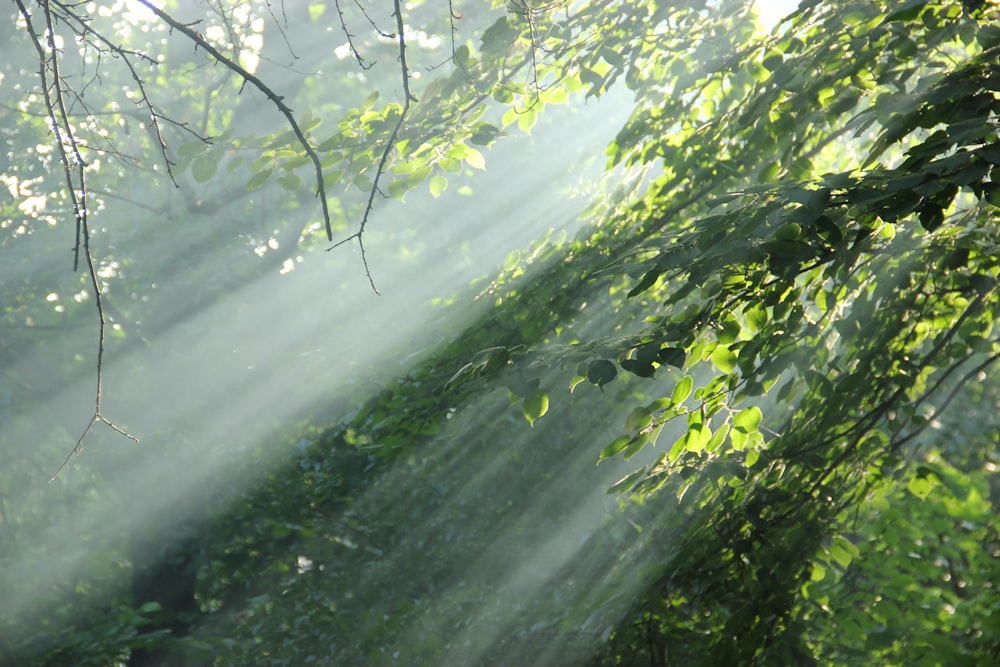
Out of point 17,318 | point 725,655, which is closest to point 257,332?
point 17,318

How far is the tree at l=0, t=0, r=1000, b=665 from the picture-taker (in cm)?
202

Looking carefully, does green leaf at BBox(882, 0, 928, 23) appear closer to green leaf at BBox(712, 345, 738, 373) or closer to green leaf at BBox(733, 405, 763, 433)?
green leaf at BBox(712, 345, 738, 373)

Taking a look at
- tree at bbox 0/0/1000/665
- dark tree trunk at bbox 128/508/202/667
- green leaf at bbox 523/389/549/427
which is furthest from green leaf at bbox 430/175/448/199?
dark tree trunk at bbox 128/508/202/667

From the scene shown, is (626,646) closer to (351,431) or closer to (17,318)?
(351,431)

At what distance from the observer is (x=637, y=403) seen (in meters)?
5.44

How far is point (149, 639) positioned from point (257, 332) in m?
4.09

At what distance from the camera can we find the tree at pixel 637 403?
2.02 metres

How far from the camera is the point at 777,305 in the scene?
6.91 feet

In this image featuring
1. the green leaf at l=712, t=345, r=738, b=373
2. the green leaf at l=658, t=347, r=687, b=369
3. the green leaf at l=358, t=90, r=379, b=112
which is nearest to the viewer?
the green leaf at l=658, t=347, r=687, b=369

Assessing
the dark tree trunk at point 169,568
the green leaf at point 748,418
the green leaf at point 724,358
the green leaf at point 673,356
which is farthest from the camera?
the dark tree trunk at point 169,568

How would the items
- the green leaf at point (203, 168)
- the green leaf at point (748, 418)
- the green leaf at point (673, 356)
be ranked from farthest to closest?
the green leaf at point (203, 168)
the green leaf at point (748, 418)
the green leaf at point (673, 356)

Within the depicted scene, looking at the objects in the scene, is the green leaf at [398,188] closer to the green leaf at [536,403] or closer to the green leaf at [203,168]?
the green leaf at [203,168]

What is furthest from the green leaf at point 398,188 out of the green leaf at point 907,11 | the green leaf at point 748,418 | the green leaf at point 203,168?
the green leaf at point 907,11

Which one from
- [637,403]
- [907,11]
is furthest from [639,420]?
[637,403]
